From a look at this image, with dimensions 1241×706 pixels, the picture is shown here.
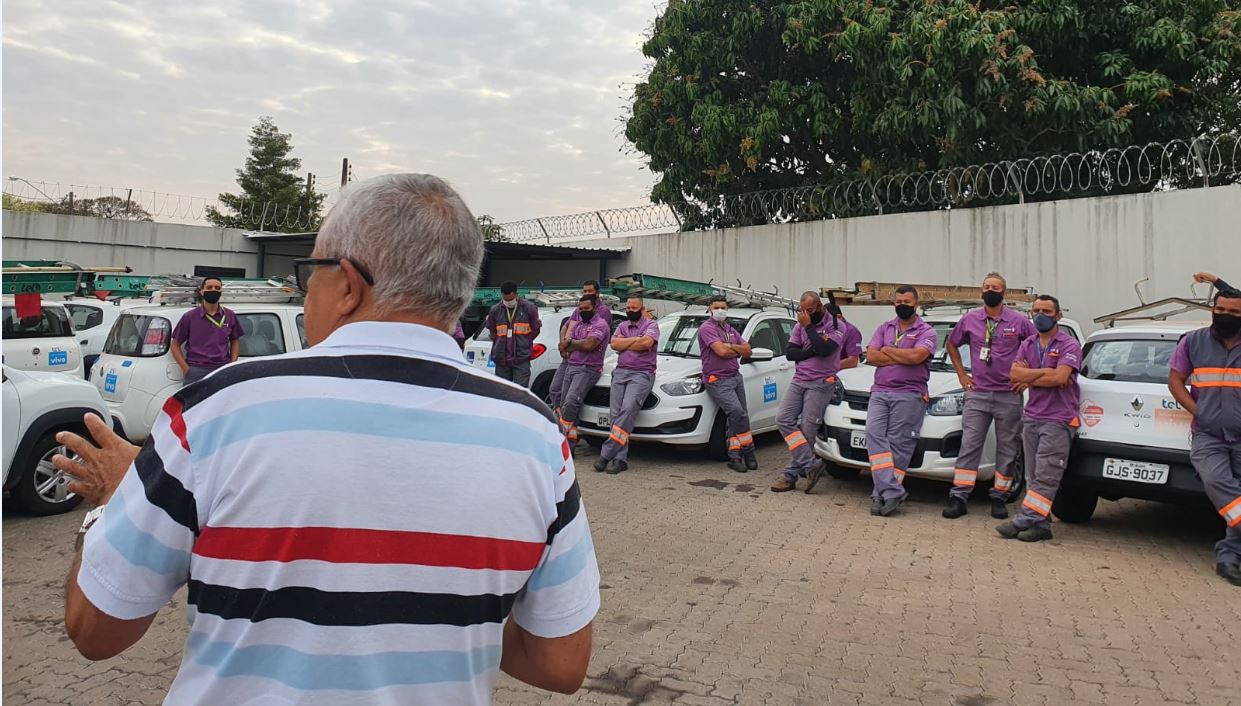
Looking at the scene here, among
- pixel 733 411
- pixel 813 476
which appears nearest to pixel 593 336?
pixel 733 411

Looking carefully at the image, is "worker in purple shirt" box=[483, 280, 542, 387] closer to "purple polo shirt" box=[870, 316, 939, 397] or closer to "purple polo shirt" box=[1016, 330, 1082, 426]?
"purple polo shirt" box=[870, 316, 939, 397]

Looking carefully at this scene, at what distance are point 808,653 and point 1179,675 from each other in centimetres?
167

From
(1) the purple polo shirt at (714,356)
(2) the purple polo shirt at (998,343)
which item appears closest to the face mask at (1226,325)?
(2) the purple polo shirt at (998,343)

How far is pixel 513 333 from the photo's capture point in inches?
383

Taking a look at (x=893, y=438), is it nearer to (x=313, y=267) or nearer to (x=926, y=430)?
(x=926, y=430)

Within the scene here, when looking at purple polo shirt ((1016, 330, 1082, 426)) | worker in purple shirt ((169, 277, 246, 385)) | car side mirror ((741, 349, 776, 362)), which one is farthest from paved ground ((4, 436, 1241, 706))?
car side mirror ((741, 349, 776, 362))

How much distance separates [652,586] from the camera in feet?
16.7

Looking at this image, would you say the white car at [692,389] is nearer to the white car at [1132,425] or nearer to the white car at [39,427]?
the white car at [1132,425]

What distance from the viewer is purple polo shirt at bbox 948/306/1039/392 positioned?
6641mm

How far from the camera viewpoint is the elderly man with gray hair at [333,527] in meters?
1.23

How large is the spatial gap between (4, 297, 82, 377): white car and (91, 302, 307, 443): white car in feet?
1.47

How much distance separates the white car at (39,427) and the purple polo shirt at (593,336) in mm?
4472

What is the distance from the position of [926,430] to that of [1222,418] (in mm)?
2284

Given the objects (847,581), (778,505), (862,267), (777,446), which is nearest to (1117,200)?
(862,267)
